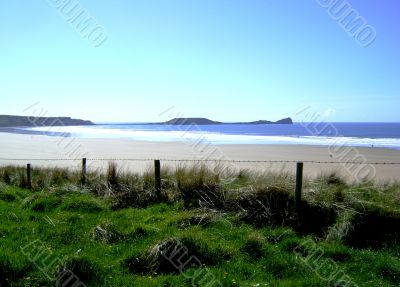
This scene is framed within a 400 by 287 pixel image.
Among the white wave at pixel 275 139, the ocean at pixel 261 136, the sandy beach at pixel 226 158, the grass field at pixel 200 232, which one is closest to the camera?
Result: the grass field at pixel 200 232

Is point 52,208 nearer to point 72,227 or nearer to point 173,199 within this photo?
point 72,227

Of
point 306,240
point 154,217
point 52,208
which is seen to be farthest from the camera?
point 52,208

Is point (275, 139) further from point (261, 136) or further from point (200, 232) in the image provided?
point (200, 232)

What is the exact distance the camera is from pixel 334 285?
20.0ft

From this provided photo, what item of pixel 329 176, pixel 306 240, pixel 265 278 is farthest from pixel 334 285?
pixel 329 176

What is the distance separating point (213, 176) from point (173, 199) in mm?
1259

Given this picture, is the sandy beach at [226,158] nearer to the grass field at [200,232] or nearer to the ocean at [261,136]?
the grass field at [200,232]

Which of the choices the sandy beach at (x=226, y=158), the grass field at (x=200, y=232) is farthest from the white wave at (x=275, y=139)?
the grass field at (x=200, y=232)

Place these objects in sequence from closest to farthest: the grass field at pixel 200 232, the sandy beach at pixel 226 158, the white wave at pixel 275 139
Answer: the grass field at pixel 200 232, the sandy beach at pixel 226 158, the white wave at pixel 275 139

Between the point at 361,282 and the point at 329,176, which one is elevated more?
the point at 329,176

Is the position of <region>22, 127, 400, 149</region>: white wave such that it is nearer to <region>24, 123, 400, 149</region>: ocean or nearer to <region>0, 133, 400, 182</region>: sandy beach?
<region>24, 123, 400, 149</region>: ocean

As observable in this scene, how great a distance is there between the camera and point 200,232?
805 centimetres

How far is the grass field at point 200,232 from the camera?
20.7 feet

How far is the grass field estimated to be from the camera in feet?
20.7
